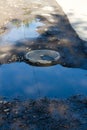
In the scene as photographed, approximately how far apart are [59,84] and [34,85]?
0.60 meters

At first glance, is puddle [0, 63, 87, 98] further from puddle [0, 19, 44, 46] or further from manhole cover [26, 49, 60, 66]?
puddle [0, 19, 44, 46]

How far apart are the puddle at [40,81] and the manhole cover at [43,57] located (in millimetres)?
249

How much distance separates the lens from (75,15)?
43.5ft

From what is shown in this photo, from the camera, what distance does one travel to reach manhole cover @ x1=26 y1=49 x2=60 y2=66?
26.3 ft

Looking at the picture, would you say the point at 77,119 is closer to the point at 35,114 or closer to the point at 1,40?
the point at 35,114

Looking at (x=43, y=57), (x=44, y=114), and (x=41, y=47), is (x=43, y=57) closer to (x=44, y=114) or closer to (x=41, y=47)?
(x=41, y=47)

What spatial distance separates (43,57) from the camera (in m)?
8.40

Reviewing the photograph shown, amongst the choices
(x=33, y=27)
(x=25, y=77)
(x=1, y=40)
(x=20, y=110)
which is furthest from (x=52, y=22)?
(x=20, y=110)

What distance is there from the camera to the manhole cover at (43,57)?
803 cm

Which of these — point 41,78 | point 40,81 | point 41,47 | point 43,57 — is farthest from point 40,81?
point 41,47

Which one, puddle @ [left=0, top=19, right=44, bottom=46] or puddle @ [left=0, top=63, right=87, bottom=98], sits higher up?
puddle @ [left=0, top=63, right=87, bottom=98]

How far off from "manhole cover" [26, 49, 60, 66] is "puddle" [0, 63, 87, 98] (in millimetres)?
249

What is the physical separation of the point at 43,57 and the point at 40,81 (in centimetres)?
141

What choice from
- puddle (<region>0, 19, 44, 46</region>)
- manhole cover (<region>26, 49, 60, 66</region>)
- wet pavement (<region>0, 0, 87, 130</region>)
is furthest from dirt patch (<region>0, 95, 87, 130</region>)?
puddle (<region>0, 19, 44, 46</region>)
